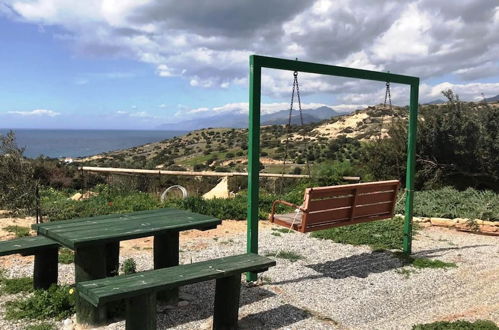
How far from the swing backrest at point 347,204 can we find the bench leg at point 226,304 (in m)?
1.60

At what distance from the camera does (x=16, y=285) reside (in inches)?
186

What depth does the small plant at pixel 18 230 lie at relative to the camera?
7.05 metres

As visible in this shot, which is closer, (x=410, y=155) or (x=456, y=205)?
(x=410, y=155)

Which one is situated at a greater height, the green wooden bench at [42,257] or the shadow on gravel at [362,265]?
the green wooden bench at [42,257]

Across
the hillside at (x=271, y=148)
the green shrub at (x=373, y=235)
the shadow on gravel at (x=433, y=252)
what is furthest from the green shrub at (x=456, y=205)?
the hillside at (x=271, y=148)

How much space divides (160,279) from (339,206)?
9.48 ft

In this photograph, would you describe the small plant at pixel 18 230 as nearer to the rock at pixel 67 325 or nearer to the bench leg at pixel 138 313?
the rock at pixel 67 325

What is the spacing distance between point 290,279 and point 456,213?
514 cm

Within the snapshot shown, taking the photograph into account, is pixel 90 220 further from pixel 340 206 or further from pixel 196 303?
pixel 340 206

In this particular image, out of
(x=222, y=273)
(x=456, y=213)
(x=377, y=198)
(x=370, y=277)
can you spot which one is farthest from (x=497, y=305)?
(x=456, y=213)

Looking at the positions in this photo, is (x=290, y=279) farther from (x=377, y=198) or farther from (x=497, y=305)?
(x=497, y=305)

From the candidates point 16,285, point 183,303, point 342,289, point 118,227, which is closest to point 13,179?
point 16,285

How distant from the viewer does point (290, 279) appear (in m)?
5.17

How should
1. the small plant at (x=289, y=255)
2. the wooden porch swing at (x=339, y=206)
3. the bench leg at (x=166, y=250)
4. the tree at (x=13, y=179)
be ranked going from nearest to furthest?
the bench leg at (x=166, y=250) → the wooden porch swing at (x=339, y=206) → the small plant at (x=289, y=255) → the tree at (x=13, y=179)
